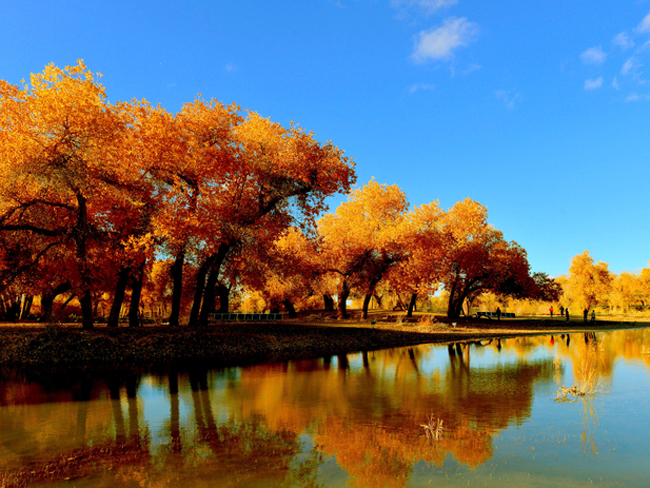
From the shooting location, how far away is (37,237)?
20.3 metres

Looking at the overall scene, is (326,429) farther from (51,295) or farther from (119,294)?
(51,295)

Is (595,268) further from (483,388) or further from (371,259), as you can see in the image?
(483,388)

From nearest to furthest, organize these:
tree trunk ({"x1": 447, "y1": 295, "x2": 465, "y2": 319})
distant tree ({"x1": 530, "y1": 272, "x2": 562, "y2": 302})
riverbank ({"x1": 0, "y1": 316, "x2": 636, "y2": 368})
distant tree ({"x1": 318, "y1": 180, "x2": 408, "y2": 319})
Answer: riverbank ({"x1": 0, "y1": 316, "x2": 636, "y2": 368})
distant tree ({"x1": 318, "y1": 180, "x2": 408, "y2": 319})
tree trunk ({"x1": 447, "y1": 295, "x2": 465, "y2": 319})
distant tree ({"x1": 530, "y1": 272, "x2": 562, "y2": 302})

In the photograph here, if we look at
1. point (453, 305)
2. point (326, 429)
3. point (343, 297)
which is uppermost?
point (343, 297)

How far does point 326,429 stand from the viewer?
8.39 meters

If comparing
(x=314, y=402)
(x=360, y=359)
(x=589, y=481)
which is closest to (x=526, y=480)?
(x=589, y=481)

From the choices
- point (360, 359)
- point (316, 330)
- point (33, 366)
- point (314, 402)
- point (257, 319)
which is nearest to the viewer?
point (314, 402)

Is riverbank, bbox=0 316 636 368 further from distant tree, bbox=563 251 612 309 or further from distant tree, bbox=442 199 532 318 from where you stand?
distant tree, bbox=563 251 612 309

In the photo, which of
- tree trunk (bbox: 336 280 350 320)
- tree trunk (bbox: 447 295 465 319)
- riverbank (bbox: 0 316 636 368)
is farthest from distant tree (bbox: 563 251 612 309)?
riverbank (bbox: 0 316 636 368)

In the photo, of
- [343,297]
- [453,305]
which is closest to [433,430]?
[343,297]

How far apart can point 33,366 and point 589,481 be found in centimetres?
1840

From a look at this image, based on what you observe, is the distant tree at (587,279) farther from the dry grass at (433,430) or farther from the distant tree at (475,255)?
the dry grass at (433,430)

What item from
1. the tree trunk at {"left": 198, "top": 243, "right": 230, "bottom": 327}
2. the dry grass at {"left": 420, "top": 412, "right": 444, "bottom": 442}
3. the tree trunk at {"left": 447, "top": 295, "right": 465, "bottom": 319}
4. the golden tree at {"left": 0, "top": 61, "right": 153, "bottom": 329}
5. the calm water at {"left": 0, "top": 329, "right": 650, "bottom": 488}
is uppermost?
the golden tree at {"left": 0, "top": 61, "right": 153, "bottom": 329}

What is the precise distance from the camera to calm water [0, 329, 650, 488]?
6.11 m
